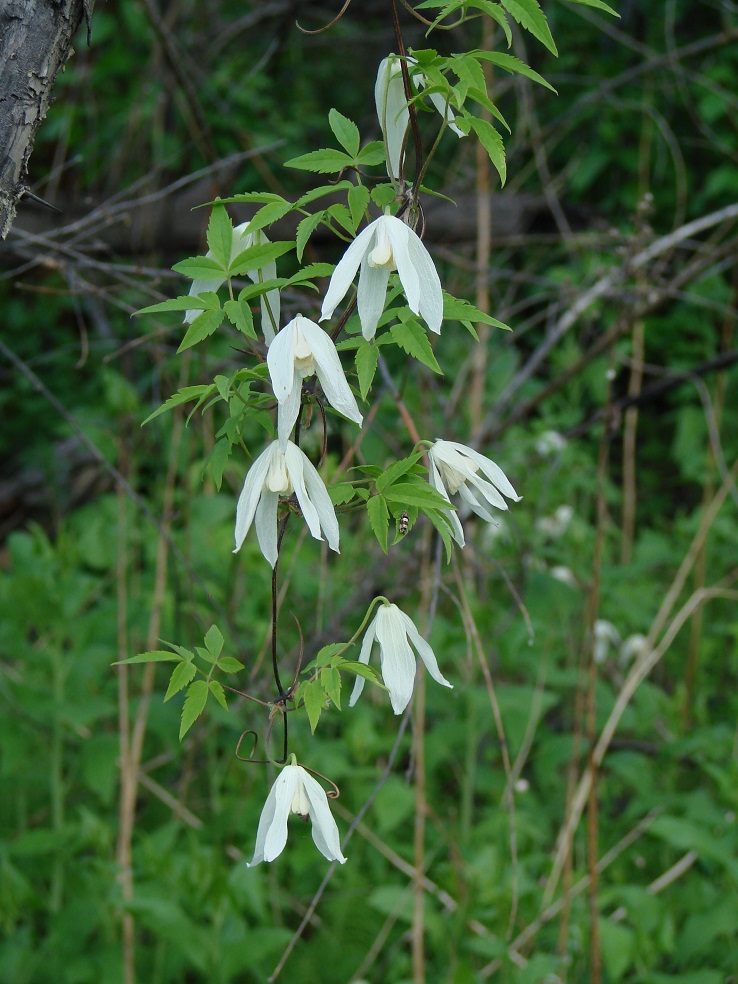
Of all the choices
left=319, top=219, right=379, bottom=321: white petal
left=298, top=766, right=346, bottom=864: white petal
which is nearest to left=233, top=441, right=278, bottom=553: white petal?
left=319, top=219, right=379, bottom=321: white petal

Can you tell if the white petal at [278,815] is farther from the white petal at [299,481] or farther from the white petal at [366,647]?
the white petal at [299,481]

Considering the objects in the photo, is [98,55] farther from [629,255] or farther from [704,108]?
[629,255]

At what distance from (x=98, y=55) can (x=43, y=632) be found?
8.83ft

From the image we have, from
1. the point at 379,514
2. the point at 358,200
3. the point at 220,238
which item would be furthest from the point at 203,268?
the point at 379,514

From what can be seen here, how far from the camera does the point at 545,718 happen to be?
2557mm

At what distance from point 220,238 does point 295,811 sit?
43 centimetres

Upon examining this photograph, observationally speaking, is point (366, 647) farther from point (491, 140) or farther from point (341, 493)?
point (491, 140)

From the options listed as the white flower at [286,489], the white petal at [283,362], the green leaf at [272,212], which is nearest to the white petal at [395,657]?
the white flower at [286,489]

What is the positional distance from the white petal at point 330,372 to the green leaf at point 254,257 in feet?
0.24

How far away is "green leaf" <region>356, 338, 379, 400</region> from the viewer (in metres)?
0.66

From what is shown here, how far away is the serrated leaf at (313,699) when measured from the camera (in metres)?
0.65

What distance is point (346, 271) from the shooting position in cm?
62

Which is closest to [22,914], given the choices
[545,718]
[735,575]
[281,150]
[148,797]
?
[148,797]

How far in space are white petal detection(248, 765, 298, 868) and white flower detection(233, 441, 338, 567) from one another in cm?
17
